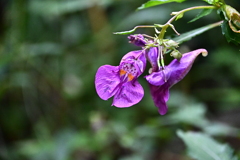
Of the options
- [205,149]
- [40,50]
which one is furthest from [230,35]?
[40,50]

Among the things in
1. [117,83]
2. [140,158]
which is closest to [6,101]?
[140,158]

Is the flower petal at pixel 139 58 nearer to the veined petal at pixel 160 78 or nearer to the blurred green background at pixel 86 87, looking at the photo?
the veined petal at pixel 160 78

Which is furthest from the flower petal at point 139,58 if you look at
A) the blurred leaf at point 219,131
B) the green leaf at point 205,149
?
the blurred leaf at point 219,131

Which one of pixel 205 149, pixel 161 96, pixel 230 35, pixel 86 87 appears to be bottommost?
pixel 86 87

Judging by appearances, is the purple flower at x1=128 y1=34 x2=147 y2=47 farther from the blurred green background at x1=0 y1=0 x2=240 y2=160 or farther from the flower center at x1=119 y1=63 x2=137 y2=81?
the blurred green background at x1=0 y1=0 x2=240 y2=160

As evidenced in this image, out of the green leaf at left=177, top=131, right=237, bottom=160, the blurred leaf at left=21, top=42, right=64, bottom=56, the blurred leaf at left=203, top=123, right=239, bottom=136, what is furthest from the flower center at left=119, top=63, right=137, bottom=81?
the blurred leaf at left=21, top=42, right=64, bottom=56

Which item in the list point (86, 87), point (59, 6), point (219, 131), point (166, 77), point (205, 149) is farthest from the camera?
point (59, 6)

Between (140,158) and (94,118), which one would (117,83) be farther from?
(94,118)

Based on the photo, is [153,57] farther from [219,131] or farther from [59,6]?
[59,6]
